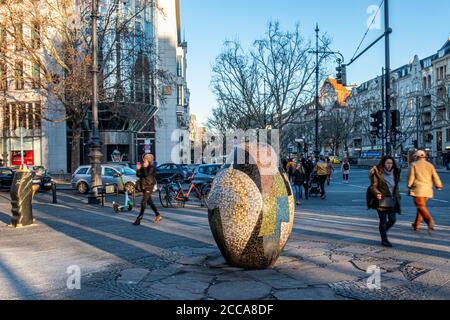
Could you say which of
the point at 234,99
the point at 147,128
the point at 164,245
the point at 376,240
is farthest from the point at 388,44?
the point at 147,128

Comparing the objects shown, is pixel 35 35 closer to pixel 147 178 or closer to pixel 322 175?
pixel 322 175

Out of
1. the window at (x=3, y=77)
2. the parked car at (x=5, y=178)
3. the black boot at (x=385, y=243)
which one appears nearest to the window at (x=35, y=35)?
the window at (x=3, y=77)

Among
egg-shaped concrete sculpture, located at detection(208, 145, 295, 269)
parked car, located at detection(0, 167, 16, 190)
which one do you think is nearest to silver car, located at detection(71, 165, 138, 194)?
parked car, located at detection(0, 167, 16, 190)

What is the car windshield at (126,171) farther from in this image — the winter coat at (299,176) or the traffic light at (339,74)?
the traffic light at (339,74)

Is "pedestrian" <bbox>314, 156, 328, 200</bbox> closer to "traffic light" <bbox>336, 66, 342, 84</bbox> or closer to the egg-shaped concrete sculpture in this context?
"traffic light" <bbox>336, 66, 342, 84</bbox>

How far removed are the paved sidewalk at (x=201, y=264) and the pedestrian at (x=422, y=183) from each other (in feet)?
1.68

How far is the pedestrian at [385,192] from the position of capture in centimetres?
801

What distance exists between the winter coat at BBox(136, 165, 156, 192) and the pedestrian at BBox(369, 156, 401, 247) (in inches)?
212

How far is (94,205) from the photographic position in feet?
55.3

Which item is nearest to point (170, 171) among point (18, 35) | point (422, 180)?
point (18, 35)

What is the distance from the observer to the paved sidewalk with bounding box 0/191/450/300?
5289 millimetres

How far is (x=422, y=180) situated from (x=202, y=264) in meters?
5.34

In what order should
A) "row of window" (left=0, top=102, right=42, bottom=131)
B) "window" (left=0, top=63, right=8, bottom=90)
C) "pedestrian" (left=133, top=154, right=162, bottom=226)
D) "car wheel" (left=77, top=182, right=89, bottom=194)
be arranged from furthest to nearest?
"row of window" (left=0, top=102, right=42, bottom=131)
"window" (left=0, top=63, right=8, bottom=90)
"car wheel" (left=77, top=182, right=89, bottom=194)
"pedestrian" (left=133, top=154, right=162, bottom=226)

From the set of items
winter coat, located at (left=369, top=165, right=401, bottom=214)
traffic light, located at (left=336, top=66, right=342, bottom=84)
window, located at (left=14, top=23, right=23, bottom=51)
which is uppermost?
window, located at (left=14, top=23, right=23, bottom=51)
